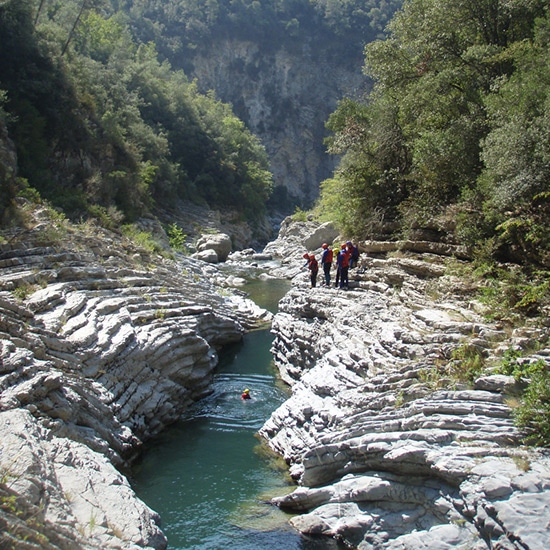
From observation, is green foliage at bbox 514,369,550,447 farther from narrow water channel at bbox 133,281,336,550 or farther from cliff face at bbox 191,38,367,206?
cliff face at bbox 191,38,367,206

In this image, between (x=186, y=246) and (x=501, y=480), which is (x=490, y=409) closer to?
(x=501, y=480)

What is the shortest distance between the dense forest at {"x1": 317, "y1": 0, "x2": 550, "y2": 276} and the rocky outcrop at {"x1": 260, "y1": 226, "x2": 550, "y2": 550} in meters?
2.34

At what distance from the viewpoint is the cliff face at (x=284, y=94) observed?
313 ft

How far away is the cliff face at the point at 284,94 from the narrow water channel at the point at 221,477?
7954 cm

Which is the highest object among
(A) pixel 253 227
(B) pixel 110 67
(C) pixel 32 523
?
(B) pixel 110 67

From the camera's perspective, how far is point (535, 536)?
272 inches

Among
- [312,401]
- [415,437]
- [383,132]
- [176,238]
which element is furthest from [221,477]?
[176,238]

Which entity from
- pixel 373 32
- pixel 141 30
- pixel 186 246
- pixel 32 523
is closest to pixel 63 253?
pixel 32 523

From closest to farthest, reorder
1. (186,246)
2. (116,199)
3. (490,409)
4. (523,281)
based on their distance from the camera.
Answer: (490,409) → (523,281) → (116,199) → (186,246)

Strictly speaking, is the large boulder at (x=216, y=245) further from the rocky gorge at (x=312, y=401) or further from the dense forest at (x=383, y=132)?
the rocky gorge at (x=312, y=401)

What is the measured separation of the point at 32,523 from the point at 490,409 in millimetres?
7273

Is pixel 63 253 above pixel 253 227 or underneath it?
above

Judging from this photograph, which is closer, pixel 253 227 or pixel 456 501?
pixel 456 501

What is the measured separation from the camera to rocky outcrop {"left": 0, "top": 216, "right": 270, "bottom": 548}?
316 inches
